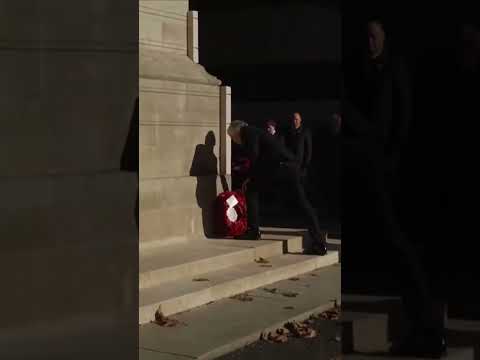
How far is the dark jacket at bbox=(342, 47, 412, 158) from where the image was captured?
3.30 meters

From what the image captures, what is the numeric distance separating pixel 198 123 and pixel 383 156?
6613 mm

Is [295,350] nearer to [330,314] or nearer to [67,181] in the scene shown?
[330,314]

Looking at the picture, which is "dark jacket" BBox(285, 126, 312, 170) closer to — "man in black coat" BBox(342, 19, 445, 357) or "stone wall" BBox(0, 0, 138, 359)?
"stone wall" BBox(0, 0, 138, 359)

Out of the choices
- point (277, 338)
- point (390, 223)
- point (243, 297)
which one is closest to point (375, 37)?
point (390, 223)

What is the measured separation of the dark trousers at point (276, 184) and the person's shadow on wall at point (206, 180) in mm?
460

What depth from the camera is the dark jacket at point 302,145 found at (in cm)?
1048

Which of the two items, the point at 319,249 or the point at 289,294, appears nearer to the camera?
the point at 289,294

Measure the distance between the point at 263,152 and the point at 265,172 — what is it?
359 millimetres

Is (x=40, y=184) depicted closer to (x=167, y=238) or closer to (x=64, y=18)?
(x=64, y=18)

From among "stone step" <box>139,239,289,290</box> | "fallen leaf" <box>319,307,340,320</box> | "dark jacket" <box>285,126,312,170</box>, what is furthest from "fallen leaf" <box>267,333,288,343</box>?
"dark jacket" <box>285,126,312,170</box>

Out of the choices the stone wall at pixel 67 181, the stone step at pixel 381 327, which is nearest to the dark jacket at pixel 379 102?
the stone step at pixel 381 327

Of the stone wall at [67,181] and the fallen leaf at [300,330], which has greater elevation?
the stone wall at [67,181]

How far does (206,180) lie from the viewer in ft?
32.0

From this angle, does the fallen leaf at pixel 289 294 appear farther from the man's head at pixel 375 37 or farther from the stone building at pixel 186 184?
the man's head at pixel 375 37
